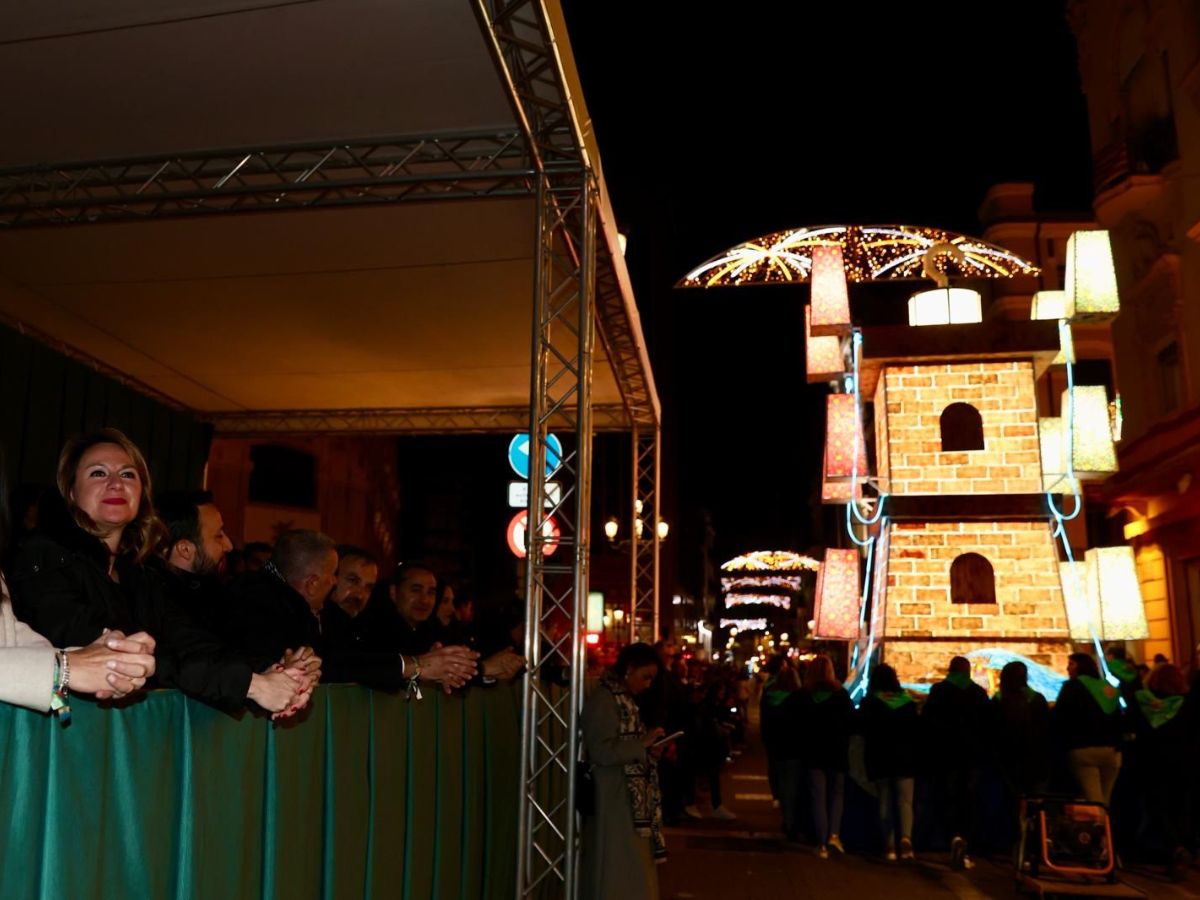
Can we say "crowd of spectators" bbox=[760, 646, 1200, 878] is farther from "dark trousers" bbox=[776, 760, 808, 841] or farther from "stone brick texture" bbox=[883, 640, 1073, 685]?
"stone brick texture" bbox=[883, 640, 1073, 685]

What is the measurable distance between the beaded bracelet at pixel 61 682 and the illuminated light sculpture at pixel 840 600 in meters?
10.7

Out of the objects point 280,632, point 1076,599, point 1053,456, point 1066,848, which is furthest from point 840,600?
point 280,632

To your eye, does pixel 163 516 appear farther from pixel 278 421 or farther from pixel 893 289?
pixel 893 289

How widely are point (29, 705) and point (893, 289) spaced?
139 feet

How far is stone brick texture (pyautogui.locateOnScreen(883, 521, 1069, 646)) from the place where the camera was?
12.0 m

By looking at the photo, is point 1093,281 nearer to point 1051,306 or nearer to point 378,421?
point 1051,306

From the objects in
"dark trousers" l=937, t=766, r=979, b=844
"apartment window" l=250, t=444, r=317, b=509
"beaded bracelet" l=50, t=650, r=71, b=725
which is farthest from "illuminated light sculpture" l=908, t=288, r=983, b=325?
"apartment window" l=250, t=444, r=317, b=509

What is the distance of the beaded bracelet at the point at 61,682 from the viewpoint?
2.19 m

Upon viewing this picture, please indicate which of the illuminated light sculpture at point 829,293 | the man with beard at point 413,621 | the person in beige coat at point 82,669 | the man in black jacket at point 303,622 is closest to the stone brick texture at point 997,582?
the illuminated light sculpture at point 829,293

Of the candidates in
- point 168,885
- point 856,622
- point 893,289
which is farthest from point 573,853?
point 893,289

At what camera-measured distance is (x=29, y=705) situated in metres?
2.16

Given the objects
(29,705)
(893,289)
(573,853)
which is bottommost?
(573,853)

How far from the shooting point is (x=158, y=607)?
3299 mm

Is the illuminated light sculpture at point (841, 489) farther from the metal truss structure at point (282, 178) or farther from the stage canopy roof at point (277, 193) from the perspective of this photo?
the metal truss structure at point (282, 178)
